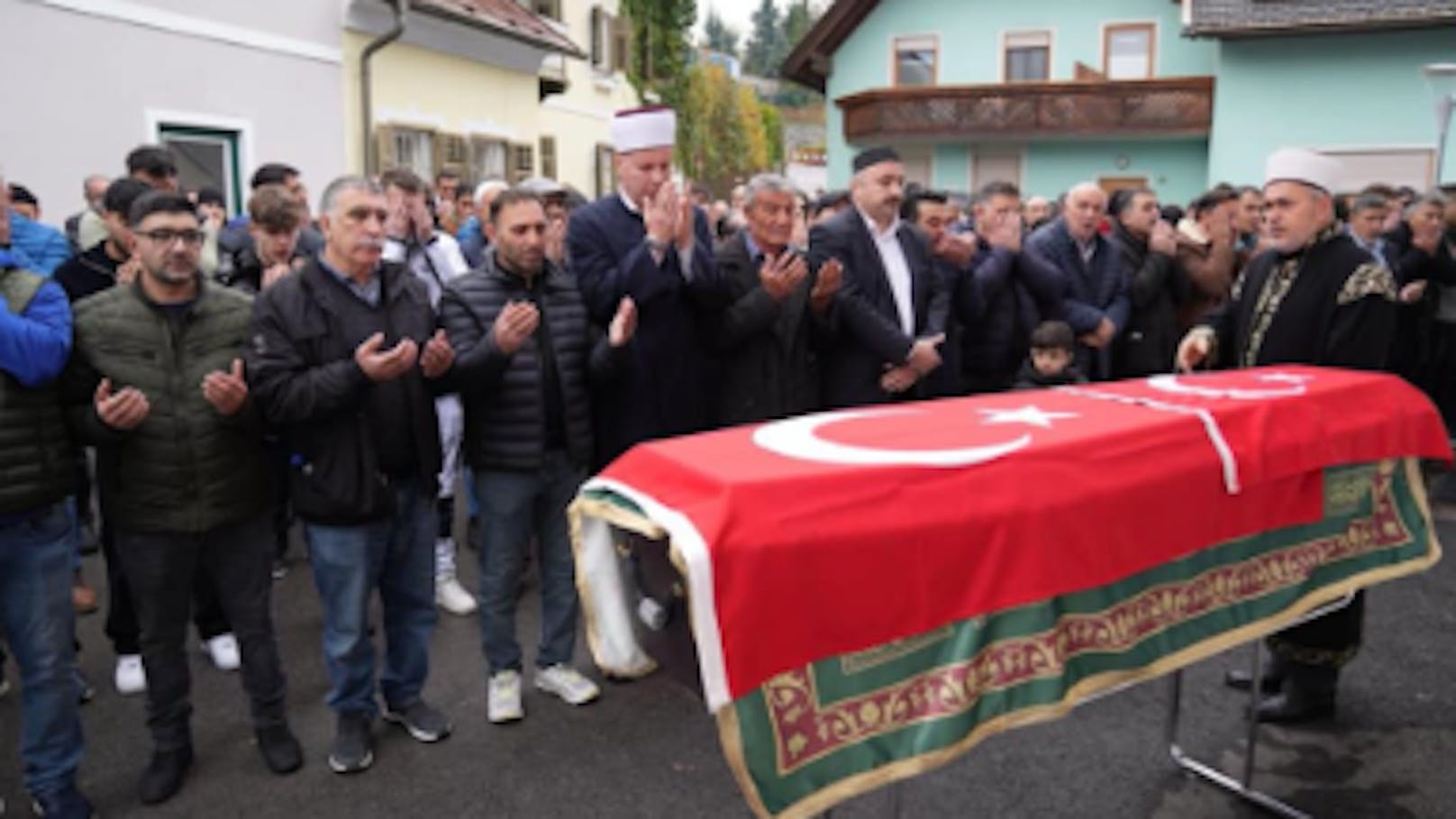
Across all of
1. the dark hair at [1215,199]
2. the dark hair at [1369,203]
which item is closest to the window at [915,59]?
the dark hair at [1369,203]

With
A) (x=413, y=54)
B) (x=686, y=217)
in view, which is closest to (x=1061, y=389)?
(x=686, y=217)

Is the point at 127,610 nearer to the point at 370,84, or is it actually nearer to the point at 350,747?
the point at 350,747

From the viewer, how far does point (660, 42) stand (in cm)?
2397

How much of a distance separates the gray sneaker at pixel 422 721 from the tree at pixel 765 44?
104m

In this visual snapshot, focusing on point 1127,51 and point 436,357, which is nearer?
point 436,357

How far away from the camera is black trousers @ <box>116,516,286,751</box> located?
134 inches

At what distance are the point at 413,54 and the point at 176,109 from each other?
3949mm

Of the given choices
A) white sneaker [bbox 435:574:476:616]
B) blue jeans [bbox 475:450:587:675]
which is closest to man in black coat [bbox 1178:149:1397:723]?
blue jeans [bbox 475:450:587:675]

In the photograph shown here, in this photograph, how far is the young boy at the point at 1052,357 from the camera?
5.04 metres

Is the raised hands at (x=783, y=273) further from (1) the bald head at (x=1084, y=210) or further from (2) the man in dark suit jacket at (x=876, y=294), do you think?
(1) the bald head at (x=1084, y=210)

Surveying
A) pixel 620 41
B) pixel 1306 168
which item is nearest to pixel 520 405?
pixel 1306 168

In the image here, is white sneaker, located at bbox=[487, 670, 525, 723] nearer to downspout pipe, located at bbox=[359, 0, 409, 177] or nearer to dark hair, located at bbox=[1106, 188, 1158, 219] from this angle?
dark hair, located at bbox=[1106, 188, 1158, 219]

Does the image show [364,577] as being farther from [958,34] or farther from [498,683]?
[958,34]

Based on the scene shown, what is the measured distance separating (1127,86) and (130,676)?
80.5ft
